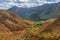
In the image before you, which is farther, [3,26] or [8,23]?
[8,23]

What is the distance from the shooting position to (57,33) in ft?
142

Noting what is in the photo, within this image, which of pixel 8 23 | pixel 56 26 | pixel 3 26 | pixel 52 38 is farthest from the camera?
pixel 8 23

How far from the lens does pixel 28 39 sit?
47594 mm

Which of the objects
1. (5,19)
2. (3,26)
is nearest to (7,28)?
(3,26)

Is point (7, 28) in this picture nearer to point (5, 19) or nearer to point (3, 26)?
point (3, 26)

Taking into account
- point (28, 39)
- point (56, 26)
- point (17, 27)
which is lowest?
point (17, 27)

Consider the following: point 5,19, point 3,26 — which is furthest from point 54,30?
point 5,19

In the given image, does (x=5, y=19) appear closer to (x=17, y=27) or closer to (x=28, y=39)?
(x=17, y=27)

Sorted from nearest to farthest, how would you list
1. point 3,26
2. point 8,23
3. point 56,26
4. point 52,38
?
point 52,38 < point 56,26 < point 3,26 < point 8,23

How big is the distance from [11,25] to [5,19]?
12.9 metres

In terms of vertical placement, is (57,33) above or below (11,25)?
above

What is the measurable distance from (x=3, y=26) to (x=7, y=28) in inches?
165

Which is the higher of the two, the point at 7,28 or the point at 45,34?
the point at 45,34

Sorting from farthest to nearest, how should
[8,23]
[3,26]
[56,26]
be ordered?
1. [8,23]
2. [3,26]
3. [56,26]
